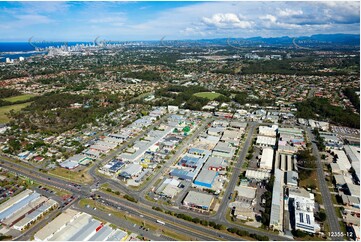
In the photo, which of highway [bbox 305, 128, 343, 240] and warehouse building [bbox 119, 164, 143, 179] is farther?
warehouse building [bbox 119, 164, 143, 179]

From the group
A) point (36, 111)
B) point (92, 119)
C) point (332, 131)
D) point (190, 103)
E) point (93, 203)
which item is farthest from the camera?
point (190, 103)

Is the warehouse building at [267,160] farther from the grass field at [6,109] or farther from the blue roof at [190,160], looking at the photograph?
the grass field at [6,109]

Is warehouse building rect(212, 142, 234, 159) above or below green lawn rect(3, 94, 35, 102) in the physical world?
below

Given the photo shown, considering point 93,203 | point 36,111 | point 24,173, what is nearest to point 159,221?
point 93,203

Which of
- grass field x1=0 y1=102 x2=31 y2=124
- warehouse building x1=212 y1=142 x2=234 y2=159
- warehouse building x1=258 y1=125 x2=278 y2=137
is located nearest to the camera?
warehouse building x1=212 y1=142 x2=234 y2=159

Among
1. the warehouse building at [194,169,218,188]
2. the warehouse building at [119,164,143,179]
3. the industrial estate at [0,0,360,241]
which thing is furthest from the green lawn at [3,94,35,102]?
the warehouse building at [194,169,218,188]

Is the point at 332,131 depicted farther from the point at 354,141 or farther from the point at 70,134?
the point at 70,134

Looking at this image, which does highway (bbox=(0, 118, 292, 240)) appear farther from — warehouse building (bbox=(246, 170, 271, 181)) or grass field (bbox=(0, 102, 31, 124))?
grass field (bbox=(0, 102, 31, 124))
